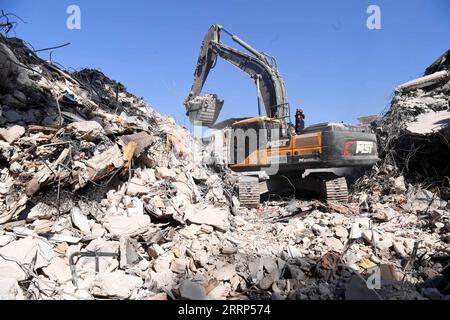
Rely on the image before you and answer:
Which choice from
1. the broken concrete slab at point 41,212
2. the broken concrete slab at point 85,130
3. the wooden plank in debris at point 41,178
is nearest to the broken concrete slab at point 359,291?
the broken concrete slab at point 41,212

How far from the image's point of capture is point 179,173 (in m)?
6.24

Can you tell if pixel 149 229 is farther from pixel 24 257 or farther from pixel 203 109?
pixel 203 109

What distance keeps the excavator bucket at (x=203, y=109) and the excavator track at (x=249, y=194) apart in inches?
165

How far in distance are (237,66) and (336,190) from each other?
16.9 ft

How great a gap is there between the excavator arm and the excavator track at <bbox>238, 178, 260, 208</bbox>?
84.3 inches

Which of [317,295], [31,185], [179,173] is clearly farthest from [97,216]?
[317,295]

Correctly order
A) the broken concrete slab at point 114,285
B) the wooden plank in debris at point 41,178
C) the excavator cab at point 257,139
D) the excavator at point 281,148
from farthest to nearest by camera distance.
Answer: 1. the excavator cab at point 257,139
2. the excavator at point 281,148
3. the wooden plank in debris at point 41,178
4. the broken concrete slab at point 114,285

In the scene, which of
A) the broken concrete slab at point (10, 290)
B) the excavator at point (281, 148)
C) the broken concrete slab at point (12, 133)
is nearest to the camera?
the broken concrete slab at point (10, 290)

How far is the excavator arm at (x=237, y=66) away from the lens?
9.18 m

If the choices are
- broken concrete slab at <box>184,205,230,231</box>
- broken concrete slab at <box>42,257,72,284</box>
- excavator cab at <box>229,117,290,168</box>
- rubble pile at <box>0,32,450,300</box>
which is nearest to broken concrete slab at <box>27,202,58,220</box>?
rubble pile at <box>0,32,450,300</box>

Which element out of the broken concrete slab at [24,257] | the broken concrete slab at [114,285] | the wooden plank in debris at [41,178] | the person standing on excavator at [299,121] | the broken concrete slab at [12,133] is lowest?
the broken concrete slab at [114,285]

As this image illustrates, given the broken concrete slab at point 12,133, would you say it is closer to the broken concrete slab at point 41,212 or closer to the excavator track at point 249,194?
the broken concrete slab at point 41,212
